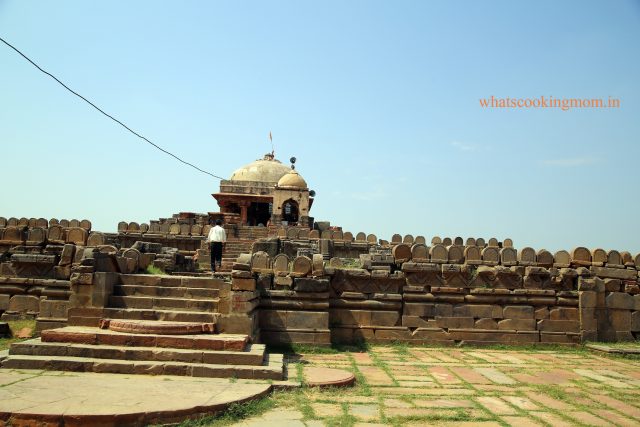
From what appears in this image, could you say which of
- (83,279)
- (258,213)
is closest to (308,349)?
(83,279)

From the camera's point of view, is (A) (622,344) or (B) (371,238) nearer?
(A) (622,344)

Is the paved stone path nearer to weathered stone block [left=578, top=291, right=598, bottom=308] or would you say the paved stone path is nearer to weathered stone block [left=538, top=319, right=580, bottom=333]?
weathered stone block [left=538, top=319, right=580, bottom=333]

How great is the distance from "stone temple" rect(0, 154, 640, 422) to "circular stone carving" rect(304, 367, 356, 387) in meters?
0.37

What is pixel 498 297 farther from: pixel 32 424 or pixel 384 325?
pixel 32 424

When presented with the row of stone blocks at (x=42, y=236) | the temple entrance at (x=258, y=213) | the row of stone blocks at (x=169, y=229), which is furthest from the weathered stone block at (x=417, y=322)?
the temple entrance at (x=258, y=213)

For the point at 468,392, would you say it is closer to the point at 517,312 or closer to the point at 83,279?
the point at 517,312

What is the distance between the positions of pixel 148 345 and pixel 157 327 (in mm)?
268

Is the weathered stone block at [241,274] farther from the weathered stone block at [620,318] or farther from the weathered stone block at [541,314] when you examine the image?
the weathered stone block at [620,318]

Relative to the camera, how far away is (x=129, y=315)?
24.1 ft

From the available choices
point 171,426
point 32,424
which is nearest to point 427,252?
point 171,426

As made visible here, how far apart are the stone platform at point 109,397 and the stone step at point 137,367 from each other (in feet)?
0.44

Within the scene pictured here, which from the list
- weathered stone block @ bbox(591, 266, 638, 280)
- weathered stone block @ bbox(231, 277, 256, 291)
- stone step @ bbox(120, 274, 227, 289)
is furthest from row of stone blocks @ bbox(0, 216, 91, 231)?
weathered stone block @ bbox(591, 266, 638, 280)

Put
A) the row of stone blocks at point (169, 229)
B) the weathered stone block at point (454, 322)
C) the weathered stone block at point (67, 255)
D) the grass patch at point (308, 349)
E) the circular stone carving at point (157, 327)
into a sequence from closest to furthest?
1. the circular stone carving at point (157, 327)
2. the grass patch at point (308, 349)
3. the weathered stone block at point (67, 255)
4. the weathered stone block at point (454, 322)
5. the row of stone blocks at point (169, 229)

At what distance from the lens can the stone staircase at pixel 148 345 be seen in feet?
19.7
